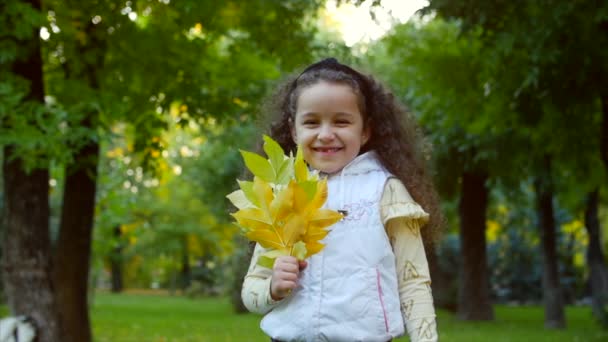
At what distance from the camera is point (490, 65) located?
8.38m

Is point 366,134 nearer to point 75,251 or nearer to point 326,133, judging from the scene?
point 326,133

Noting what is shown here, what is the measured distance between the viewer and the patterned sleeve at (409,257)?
9.34 feet

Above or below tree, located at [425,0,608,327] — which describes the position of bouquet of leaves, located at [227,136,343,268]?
below

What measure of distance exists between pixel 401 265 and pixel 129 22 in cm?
710

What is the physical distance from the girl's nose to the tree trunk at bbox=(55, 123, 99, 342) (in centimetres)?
774

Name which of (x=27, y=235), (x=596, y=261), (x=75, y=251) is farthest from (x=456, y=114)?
(x=596, y=261)

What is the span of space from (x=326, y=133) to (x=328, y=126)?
0.03 metres

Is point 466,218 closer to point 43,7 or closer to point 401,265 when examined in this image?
point 43,7

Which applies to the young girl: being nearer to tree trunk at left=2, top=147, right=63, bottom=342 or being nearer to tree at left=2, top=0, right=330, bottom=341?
tree at left=2, top=0, right=330, bottom=341

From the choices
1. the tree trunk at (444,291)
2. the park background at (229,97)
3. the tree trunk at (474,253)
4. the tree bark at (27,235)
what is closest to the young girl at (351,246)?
the park background at (229,97)

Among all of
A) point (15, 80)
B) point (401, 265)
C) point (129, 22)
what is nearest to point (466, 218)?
point (129, 22)

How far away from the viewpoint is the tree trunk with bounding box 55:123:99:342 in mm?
10445

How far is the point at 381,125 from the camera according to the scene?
3.33m

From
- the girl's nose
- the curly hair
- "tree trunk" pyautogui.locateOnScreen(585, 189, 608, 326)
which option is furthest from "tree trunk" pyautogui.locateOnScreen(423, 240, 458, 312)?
the girl's nose
